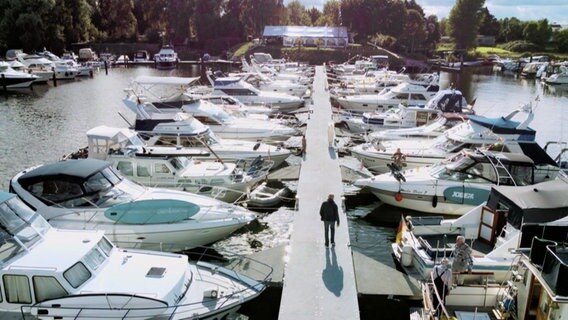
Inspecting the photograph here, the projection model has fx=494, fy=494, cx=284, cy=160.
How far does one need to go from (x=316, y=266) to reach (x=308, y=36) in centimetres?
7527

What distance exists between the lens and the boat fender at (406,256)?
1417 cm

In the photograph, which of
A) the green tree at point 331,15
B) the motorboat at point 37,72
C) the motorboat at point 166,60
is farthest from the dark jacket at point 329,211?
the green tree at point 331,15

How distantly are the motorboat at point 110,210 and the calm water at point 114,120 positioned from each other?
1.94 meters

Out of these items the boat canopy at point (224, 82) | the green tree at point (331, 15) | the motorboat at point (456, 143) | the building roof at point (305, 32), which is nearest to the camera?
the motorboat at point (456, 143)

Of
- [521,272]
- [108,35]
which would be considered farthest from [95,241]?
[108,35]

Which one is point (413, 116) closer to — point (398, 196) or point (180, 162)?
point (398, 196)

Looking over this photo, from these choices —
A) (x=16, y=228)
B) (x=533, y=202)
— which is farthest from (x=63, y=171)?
(x=533, y=202)

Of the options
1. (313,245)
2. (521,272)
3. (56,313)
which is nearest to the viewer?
(56,313)

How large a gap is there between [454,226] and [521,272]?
13.5ft

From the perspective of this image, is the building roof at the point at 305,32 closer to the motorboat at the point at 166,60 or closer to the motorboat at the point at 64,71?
the motorboat at the point at 166,60

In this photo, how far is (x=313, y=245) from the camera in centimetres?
1424

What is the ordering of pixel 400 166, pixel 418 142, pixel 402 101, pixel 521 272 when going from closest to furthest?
pixel 521 272 → pixel 400 166 → pixel 418 142 → pixel 402 101

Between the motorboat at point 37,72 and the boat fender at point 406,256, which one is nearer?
the boat fender at point 406,256

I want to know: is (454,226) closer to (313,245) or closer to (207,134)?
(313,245)
